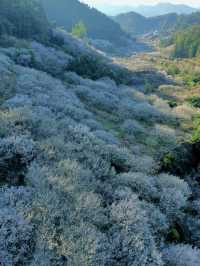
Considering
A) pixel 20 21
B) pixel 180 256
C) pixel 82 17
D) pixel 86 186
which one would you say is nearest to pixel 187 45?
pixel 82 17

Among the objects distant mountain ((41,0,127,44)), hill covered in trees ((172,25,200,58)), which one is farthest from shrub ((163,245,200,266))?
distant mountain ((41,0,127,44))

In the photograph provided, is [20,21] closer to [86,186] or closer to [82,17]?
[86,186]

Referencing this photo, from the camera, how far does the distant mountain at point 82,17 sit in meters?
167

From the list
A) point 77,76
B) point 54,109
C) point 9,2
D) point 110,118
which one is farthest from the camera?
point 9,2

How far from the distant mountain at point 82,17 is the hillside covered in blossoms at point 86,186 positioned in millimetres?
143542

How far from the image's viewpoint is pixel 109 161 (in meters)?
16.8

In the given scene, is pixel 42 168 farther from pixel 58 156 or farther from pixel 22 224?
pixel 22 224

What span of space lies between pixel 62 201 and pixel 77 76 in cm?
2584

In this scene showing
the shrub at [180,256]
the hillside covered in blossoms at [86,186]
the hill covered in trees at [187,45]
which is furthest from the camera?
the hill covered in trees at [187,45]

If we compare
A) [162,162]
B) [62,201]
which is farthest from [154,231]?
[162,162]

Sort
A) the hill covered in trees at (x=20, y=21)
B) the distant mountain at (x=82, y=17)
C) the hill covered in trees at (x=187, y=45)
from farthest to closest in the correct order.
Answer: the distant mountain at (x=82, y=17) → the hill covered in trees at (x=187, y=45) → the hill covered in trees at (x=20, y=21)

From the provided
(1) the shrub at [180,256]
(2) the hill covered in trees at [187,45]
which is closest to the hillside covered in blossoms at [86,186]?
(1) the shrub at [180,256]

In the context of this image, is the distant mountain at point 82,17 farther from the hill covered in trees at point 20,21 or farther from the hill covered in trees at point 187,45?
the hill covered in trees at point 20,21

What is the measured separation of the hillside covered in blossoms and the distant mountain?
471 ft
